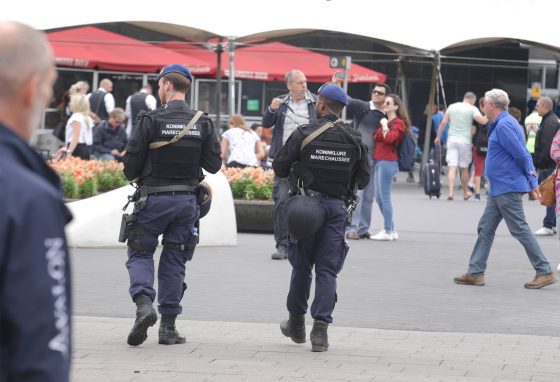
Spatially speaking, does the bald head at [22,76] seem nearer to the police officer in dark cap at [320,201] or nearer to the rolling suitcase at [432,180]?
the police officer in dark cap at [320,201]

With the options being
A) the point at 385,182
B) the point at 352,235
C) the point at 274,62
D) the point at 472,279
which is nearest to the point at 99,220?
the point at 352,235

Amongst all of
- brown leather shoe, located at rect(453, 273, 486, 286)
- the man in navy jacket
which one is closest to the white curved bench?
brown leather shoe, located at rect(453, 273, 486, 286)

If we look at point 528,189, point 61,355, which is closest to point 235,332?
point 528,189

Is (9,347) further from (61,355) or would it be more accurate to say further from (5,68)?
(5,68)

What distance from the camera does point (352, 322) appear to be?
8.62 metres

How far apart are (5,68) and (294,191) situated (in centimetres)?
559

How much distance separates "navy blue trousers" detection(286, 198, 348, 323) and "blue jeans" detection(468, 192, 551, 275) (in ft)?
9.99

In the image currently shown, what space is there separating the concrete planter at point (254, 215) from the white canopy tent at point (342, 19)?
773 centimetres

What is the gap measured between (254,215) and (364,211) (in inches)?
51.9

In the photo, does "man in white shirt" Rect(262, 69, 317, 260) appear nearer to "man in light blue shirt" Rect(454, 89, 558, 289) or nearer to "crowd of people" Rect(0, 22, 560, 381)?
"crowd of people" Rect(0, 22, 560, 381)

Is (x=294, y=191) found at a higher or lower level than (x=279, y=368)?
higher

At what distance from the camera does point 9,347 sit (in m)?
2.35

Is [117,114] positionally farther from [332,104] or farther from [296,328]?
[296,328]

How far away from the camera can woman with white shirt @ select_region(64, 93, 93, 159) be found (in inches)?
750
